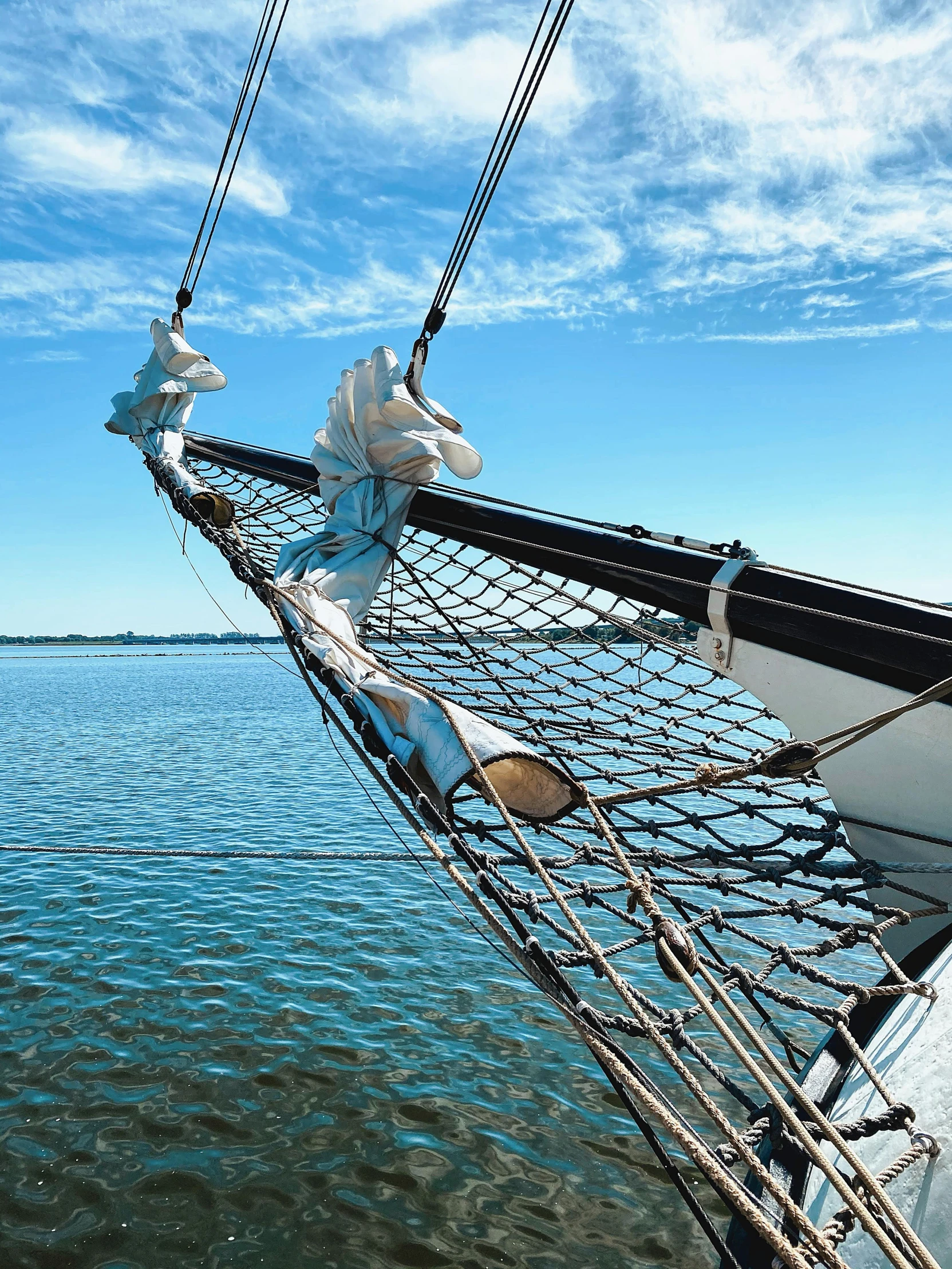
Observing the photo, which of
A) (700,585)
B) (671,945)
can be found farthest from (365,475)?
(671,945)

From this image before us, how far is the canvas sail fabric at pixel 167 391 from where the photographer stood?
7645mm

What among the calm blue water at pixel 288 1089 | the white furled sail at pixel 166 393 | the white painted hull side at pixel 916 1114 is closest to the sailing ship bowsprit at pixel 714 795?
the white painted hull side at pixel 916 1114

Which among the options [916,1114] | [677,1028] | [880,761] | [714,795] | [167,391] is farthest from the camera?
[167,391]

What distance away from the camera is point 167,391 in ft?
25.5

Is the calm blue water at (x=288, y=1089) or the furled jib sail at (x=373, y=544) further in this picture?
the calm blue water at (x=288, y=1089)

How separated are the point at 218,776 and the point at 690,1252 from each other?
1350 cm

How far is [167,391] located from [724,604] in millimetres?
6267

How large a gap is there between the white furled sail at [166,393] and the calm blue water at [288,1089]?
4250mm

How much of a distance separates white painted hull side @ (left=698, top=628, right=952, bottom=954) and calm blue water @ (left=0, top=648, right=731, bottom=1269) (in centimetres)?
208

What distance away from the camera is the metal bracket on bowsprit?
329 centimetres

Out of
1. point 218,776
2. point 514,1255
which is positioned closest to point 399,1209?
point 514,1255

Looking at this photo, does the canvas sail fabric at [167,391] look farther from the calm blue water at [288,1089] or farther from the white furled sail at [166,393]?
the calm blue water at [288,1089]

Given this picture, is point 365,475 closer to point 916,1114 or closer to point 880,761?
point 880,761

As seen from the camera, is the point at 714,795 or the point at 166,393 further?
the point at 166,393
